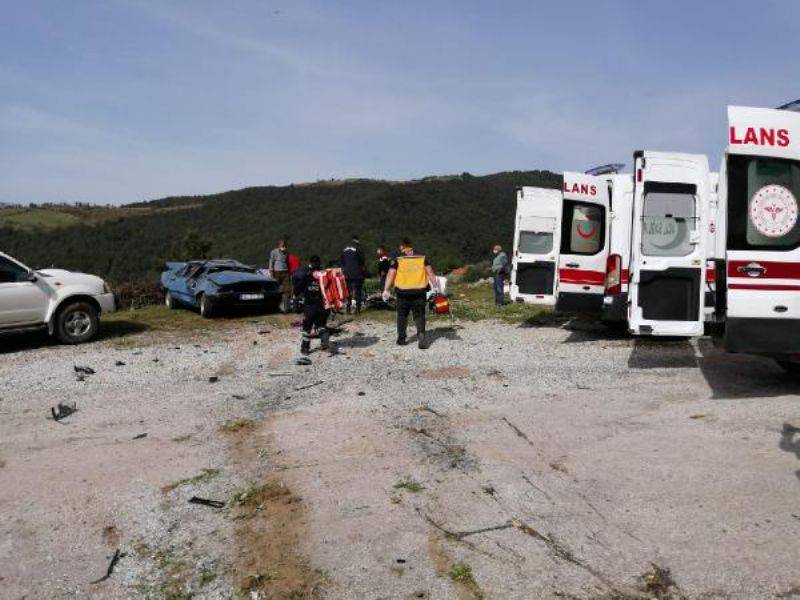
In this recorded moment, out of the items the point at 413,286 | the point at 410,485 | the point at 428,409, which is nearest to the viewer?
the point at 410,485

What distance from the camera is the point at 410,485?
4.69 metres

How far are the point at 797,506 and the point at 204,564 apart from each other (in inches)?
143

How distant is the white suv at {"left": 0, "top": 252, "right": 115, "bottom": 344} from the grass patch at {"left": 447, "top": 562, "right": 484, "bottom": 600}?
29.6 feet

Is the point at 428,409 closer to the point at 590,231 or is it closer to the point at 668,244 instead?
the point at 668,244

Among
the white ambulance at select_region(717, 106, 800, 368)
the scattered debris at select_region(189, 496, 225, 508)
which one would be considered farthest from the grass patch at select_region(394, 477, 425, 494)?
the white ambulance at select_region(717, 106, 800, 368)

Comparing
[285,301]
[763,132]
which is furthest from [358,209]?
[763,132]

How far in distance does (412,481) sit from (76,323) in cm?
826

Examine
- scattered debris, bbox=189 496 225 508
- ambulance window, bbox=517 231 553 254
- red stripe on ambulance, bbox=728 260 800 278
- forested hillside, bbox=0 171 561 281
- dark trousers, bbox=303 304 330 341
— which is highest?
forested hillside, bbox=0 171 561 281

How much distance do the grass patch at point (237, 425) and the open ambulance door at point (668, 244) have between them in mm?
4699

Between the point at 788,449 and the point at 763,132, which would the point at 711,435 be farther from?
the point at 763,132

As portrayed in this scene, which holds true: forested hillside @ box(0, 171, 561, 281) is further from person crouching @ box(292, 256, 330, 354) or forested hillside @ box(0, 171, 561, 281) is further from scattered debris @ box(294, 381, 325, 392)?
scattered debris @ box(294, 381, 325, 392)

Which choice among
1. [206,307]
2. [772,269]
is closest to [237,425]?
[772,269]

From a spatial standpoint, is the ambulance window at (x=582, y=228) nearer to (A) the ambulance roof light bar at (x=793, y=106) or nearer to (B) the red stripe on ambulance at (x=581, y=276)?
(B) the red stripe on ambulance at (x=581, y=276)

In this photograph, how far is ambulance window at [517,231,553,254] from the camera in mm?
12664
